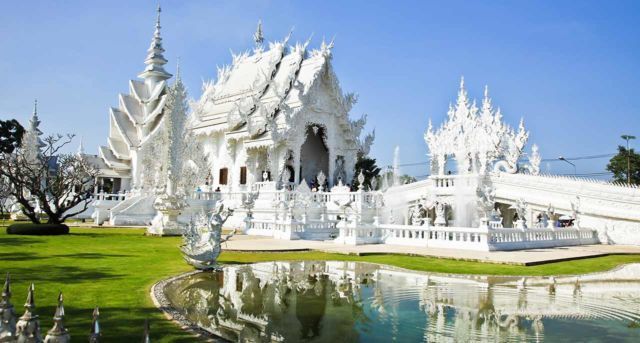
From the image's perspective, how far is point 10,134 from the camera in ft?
157

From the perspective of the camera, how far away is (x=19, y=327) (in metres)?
3.39

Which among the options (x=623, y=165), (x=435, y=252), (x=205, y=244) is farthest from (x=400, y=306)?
(x=623, y=165)

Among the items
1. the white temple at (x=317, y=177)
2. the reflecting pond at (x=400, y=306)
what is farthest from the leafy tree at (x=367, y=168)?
the reflecting pond at (x=400, y=306)

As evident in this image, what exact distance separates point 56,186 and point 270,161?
10.3 metres

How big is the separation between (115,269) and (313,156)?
72.8 feet

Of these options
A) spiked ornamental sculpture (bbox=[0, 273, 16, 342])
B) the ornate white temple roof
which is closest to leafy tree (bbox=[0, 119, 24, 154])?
the ornate white temple roof

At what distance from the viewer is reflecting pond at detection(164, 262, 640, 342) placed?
18.2ft

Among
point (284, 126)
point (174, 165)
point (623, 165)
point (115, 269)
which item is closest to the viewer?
point (115, 269)

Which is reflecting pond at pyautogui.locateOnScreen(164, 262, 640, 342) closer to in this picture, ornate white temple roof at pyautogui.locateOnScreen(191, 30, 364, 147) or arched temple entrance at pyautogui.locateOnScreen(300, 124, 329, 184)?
ornate white temple roof at pyautogui.locateOnScreen(191, 30, 364, 147)

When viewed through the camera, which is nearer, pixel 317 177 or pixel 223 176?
A: pixel 317 177

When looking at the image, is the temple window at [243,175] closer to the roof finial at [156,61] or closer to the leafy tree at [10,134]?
the roof finial at [156,61]

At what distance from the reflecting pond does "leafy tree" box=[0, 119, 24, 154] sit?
45.9 metres

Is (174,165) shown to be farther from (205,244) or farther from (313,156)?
(313,156)

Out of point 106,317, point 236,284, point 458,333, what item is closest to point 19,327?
point 106,317
